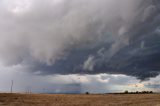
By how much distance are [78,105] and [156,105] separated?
844 inches

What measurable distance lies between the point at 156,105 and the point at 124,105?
8931 mm

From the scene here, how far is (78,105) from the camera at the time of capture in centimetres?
7569

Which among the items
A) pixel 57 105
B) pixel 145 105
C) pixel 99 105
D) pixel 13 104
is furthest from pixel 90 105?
pixel 13 104

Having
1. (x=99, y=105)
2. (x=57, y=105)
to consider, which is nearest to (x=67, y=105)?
(x=57, y=105)

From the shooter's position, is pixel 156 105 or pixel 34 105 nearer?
pixel 156 105

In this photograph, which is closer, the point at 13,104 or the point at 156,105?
the point at 156,105

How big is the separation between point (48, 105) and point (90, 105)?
12.1 meters

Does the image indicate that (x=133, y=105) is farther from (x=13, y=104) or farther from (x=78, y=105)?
(x=13, y=104)

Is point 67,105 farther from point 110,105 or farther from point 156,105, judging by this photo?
point 156,105

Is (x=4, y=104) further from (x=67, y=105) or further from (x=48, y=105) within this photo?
(x=67, y=105)

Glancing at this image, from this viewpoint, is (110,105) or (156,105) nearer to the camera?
(156,105)

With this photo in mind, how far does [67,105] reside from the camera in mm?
74938

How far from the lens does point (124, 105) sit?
244 feet

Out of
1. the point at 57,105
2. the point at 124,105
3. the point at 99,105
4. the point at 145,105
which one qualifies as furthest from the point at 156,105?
the point at 57,105
